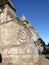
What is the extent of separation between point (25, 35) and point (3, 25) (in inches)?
145

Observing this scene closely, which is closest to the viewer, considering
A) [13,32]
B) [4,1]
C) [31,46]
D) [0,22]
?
[31,46]

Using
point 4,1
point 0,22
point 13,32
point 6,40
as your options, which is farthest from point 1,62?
point 4,1

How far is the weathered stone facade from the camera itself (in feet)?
54.4

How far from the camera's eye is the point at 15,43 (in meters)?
17.4

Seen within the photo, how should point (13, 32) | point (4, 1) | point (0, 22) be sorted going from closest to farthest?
1. point (13, 32)
2. point (0, 22)
3. point (4, 1)

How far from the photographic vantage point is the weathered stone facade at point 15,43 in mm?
16578

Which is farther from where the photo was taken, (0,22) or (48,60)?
(0,22)

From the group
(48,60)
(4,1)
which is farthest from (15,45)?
(4,1)

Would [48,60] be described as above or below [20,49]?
below

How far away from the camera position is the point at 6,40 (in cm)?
1811

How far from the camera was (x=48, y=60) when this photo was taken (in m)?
17.1

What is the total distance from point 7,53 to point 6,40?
5.95 feet

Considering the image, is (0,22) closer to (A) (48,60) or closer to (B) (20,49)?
(B) (20,49)

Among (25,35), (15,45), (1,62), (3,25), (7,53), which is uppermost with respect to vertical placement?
(3,25)
